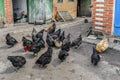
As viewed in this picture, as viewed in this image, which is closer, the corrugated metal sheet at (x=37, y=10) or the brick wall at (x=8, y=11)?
the brick wall at (x=8, y=11)

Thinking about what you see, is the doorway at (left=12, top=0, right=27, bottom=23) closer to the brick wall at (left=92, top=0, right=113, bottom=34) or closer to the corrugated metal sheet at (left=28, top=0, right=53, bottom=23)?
the corrugated metal sheet at (left=28, top=0, right=53, bottom=23)

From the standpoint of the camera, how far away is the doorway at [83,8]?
19719mm

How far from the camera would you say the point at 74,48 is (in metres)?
9.02

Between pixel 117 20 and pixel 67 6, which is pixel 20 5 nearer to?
pixel 67 6

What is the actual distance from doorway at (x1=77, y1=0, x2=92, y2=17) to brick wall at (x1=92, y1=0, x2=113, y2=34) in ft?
31.9

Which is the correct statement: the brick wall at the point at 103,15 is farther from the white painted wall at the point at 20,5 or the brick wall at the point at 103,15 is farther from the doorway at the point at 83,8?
the doorway at the point at 83,8

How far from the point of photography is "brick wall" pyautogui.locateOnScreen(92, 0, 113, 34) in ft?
31.0

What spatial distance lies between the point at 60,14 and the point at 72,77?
34.0ft

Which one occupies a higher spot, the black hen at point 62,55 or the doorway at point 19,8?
the doorway at point 19,8

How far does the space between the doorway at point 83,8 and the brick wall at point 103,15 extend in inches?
382

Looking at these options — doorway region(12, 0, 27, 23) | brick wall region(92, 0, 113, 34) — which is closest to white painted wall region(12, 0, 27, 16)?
doorway region(12, 0, 27, 23)

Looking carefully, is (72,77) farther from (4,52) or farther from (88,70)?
(4,52)

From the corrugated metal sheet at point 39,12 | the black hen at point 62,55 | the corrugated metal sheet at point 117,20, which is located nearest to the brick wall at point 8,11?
the corrugated metal sheet at point 39,12

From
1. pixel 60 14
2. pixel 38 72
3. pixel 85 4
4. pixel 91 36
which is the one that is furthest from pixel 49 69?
pixel 85 4
